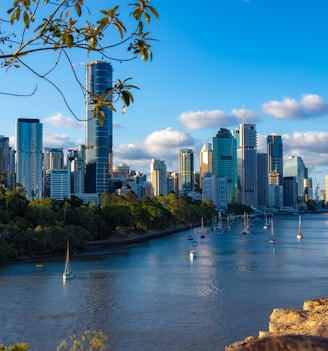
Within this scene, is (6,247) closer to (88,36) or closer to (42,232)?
(42,232)

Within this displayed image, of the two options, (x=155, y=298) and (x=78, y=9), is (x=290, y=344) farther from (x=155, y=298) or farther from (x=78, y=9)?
(x=155, y=298)

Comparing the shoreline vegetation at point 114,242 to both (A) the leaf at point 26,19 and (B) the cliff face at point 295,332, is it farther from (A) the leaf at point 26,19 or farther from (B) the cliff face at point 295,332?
(A) the leaf at point 26,19

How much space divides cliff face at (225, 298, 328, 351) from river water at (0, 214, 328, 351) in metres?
7.48

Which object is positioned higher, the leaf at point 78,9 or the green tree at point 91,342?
the leaf at point 78,9

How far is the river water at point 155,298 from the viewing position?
3022 cm

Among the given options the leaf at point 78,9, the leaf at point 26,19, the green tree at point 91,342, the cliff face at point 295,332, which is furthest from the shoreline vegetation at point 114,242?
the leaf at point 78,9

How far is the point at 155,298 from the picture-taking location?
40.6 metres

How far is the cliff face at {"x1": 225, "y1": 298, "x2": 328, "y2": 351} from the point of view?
597 centimetres

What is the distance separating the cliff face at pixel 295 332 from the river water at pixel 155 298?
7478 millimetres

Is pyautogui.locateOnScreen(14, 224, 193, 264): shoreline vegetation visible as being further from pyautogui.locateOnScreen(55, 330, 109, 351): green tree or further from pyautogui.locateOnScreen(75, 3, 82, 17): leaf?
pyautogui.locateOnScreen(75, 3, 82, 17): leaf

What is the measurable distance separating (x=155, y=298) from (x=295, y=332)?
2375 cm

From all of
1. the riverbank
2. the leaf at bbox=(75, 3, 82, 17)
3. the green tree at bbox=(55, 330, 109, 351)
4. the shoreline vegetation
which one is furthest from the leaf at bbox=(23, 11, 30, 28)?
the riverbank

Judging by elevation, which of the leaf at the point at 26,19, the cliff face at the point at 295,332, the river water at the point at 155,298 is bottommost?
the river water at the point at 155,298

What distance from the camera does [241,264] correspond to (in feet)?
200
